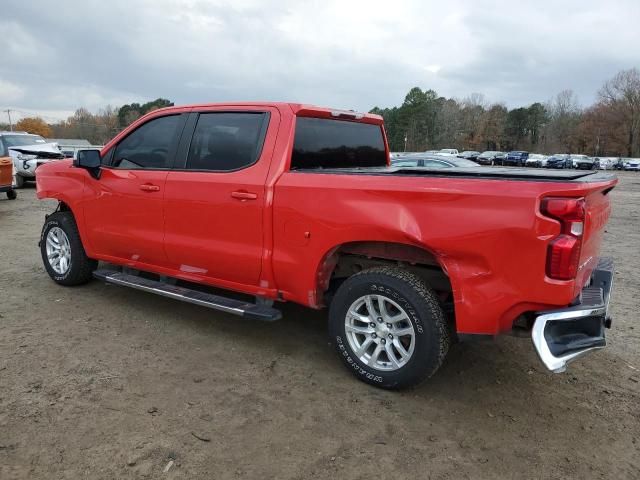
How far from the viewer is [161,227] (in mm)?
4555

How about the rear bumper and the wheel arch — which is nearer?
the rear bumper

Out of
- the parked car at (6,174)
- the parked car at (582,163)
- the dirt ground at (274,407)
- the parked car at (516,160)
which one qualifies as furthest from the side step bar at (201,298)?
the parked car at (516,160)

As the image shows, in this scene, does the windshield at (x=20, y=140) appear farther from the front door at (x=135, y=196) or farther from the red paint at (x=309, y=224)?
the front door at (x=135, y=196)

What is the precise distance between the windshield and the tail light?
61.0ft

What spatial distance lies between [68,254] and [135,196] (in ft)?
4.97

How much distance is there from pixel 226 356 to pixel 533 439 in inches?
88.7

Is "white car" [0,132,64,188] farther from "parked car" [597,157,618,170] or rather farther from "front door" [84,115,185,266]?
"parked car" [597,157,618,170]

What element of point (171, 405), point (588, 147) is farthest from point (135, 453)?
point (588, 147)

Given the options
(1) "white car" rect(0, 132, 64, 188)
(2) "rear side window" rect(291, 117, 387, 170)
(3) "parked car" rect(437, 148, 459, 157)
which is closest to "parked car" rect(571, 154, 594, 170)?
(3) "parked car" rect(437, 148, 459, 157)

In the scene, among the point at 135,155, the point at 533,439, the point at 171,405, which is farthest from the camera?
the point at 135,155

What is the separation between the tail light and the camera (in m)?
2.75

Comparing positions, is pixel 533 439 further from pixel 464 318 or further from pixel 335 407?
pixel 335 407

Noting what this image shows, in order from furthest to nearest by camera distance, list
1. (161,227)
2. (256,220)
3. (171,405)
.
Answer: (161,227), (256,220), (171,405)

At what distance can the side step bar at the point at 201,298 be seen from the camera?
390 cm
